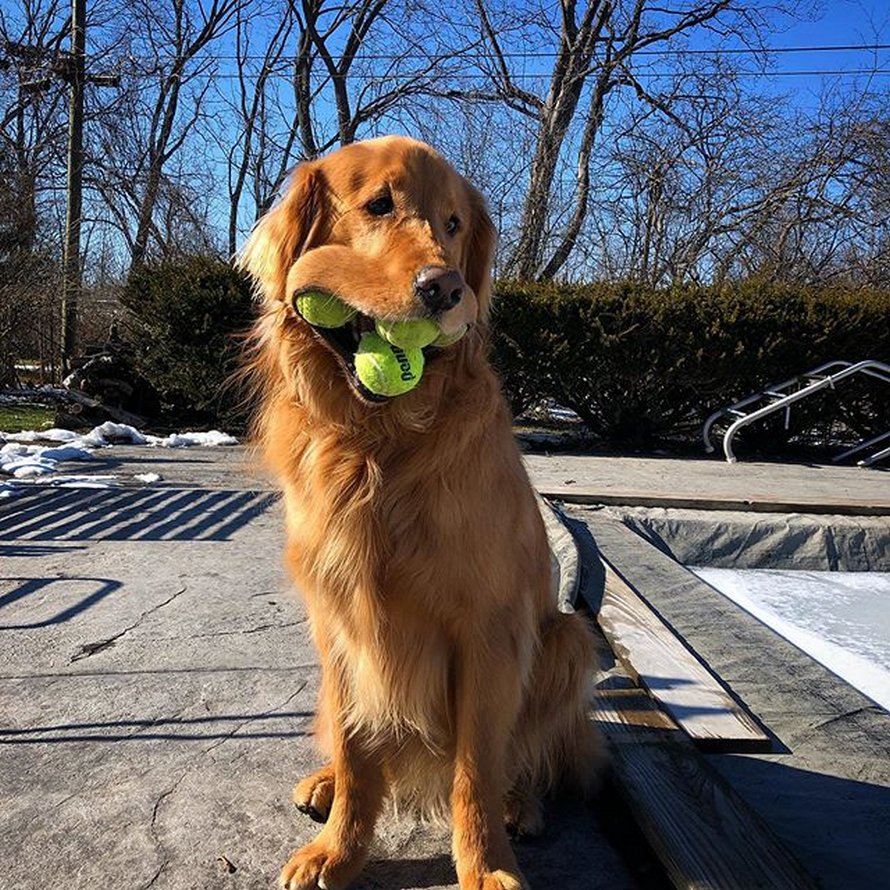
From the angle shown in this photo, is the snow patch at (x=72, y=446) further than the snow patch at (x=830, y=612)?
Yes

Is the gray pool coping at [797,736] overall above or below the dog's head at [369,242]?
below

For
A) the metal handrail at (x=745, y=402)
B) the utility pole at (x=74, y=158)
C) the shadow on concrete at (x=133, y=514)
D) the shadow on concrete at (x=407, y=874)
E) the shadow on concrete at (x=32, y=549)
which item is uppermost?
the utility pole at (x=74, y=158)

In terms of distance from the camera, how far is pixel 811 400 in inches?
379

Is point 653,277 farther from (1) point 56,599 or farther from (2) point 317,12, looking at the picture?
(1) point 56,599

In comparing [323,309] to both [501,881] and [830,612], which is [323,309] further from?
[830,612]

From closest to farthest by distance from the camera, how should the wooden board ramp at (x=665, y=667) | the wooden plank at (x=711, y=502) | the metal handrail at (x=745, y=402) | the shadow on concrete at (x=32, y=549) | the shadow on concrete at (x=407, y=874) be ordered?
the shadow on concrete at (x=407, y=874)
the wooden board ramp at (x=665, y=667)
the shadow on concrete at (x=32, y=549)
the wooden plank at (x=711, y=502)
the metal handrail at (x=745, y=402)

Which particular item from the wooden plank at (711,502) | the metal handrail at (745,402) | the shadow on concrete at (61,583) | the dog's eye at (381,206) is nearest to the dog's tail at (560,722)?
the dog's eye at (381,206)

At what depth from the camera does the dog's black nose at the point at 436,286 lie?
158cm

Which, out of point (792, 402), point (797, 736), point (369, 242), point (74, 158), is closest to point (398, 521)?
point (369, 242)

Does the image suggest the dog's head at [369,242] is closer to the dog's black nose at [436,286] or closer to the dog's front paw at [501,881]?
the dog's black nose at [436,286]

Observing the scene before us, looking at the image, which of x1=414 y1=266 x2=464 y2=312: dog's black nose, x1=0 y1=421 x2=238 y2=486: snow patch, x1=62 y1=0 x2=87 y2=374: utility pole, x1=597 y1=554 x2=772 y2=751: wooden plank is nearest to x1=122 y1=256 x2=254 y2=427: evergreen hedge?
x1=0 y1=421 x2=238 y2=486: snow patch

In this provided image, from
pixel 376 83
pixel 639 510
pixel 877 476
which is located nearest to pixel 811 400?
pixel 877 476

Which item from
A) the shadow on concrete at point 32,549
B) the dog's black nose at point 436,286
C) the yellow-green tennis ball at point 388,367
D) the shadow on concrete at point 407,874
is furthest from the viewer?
the shadow on concrete at point 32,549

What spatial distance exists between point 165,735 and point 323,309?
1447 millimetres
